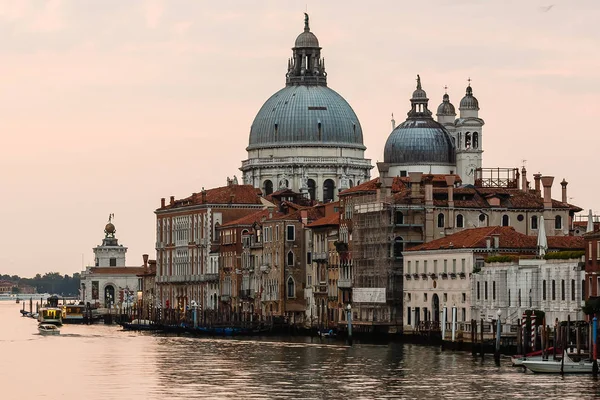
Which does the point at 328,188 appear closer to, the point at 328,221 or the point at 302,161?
the point at 302,161

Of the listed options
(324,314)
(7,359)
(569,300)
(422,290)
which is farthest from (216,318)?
(569,300)

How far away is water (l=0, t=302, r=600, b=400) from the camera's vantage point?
236ft

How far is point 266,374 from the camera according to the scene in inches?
3221

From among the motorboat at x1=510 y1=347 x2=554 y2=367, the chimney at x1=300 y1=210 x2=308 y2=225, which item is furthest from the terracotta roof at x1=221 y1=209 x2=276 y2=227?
the motorboat at x1=510 y1=347 x2=554 y2=367

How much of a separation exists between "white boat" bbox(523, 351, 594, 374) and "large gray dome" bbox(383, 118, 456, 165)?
80284 millimetres

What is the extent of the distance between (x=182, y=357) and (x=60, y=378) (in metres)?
15.9

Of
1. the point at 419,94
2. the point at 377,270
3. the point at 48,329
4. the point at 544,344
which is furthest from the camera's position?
the point at 419,94

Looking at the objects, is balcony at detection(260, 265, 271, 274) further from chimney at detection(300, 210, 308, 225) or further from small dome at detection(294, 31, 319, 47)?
small dome at detection(294, 31, 319, 47)

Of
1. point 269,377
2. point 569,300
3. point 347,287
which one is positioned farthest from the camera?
point 347,287

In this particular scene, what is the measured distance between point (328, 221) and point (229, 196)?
34.0 meters

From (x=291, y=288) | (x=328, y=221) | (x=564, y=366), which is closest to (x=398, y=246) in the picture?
(x=328, y=221)

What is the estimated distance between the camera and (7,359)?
320 ft

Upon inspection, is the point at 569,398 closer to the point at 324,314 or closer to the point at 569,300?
the point at 569,300

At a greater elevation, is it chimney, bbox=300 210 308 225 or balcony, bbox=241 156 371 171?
balcony, bbox=241 156 371 171
